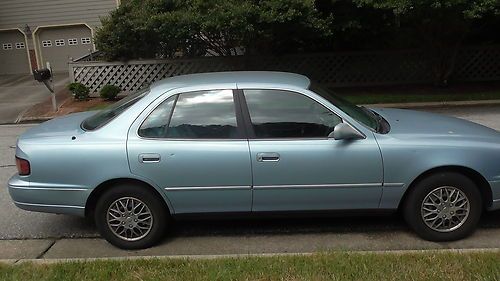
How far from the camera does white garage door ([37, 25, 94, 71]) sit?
22.0 meters

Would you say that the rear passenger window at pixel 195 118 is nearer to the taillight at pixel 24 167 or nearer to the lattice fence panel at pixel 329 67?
the taillight at pixel 24 167

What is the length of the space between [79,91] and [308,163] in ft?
38.9

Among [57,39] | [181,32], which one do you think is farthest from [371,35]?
[57,39]

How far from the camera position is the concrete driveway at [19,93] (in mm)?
13688

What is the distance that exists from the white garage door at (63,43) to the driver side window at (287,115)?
19.3m

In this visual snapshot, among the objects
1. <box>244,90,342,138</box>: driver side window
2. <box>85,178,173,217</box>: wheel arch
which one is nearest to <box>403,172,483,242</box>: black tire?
<box>244,90,342,138</box>: driver side window

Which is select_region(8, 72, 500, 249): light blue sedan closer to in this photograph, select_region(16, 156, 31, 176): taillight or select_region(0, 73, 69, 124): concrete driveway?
select_region(16, 156, 31, 176): taillight

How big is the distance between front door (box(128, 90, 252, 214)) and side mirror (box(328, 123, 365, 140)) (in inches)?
29.1

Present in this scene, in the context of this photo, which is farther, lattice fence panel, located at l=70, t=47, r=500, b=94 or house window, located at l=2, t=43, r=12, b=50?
house window, located at l=2, t=43, r=12, b=50

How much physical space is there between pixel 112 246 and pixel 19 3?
20.9 metres

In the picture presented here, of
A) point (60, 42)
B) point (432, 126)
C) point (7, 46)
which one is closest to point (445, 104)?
point (432, 126)

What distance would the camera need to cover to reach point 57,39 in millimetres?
22328

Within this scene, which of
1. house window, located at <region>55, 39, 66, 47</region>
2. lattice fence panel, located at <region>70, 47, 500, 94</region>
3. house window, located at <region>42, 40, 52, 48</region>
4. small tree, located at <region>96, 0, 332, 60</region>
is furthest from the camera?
house window, located at <region>42, 40, 52, 48</region>

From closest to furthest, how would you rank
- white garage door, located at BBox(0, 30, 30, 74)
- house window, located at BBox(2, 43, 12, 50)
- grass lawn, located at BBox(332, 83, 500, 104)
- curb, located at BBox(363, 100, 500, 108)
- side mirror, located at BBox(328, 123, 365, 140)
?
1. side mirror, located at BBox(328, 123, 365, 140)
2. curb, located at BBox(363, 100, 500, 108)
3. grass lawn, located at BBox(332, 83, 500, 104)
4. white garage door, located at BBox(0, 30, 30, 74)
5. house window, located at BBox(2, 43, 12, 50)
